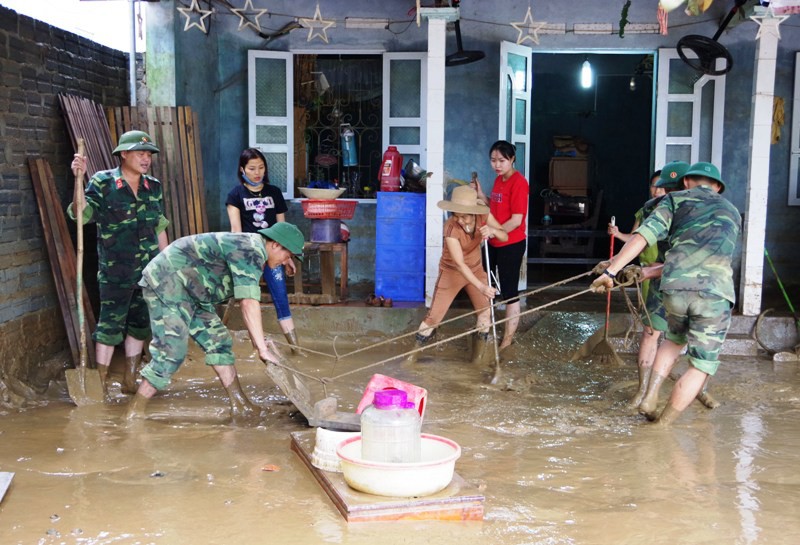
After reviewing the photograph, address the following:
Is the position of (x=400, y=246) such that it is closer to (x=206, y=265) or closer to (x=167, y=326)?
(x=206, y=265)

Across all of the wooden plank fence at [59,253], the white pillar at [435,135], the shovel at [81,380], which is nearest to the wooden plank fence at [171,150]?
the wooden plank fence at [59,253]

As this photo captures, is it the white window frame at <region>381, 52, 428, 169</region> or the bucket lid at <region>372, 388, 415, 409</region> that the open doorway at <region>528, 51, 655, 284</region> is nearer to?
the white window frame at <region>381, 52, 428, 169</region>

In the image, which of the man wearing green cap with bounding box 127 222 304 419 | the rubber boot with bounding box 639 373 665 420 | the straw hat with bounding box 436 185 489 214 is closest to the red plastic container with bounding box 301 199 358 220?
the straw hat with bounding box 436 185 489 214

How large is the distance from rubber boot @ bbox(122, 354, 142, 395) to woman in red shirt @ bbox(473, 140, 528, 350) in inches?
123

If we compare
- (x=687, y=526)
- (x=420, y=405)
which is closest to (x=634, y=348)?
(x=420, y=405)

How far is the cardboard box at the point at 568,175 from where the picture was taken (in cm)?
1480

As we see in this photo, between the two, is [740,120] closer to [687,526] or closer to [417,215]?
[417,215]

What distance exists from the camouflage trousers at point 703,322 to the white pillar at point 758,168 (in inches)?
126

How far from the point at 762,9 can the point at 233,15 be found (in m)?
5.89

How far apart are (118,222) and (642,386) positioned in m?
4.16

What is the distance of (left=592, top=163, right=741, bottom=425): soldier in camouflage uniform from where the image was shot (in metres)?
5.44

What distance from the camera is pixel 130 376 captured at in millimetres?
6445

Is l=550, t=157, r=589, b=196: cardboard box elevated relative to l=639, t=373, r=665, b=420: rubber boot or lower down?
elevated

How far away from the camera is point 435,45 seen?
333 inches
